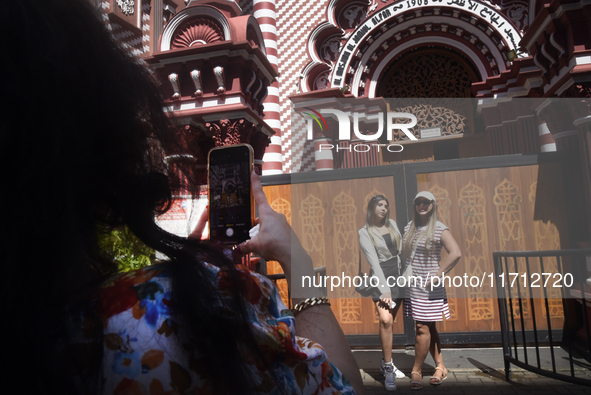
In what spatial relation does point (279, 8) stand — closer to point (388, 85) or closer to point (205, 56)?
point (388, 85)

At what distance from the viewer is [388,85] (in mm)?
8305

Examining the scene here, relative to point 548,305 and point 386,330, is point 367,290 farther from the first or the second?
point 548,305

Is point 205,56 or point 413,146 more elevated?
point 205,56

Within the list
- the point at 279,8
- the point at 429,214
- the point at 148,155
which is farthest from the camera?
the point at 279,8

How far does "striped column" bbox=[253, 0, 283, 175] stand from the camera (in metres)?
8.83

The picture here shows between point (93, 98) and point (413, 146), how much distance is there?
7.80 m

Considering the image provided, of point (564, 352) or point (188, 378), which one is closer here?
point (188, 378)

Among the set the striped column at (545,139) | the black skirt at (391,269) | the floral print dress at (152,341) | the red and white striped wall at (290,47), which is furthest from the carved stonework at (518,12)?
the floral print dress at (152,341)

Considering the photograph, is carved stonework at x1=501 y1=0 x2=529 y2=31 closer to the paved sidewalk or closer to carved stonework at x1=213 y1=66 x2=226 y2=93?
carved stonework at x1=213 y1=66 x2=226 y2=93

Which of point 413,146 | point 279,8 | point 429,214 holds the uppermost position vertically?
point 279,8

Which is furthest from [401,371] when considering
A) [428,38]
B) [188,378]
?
[428,38]

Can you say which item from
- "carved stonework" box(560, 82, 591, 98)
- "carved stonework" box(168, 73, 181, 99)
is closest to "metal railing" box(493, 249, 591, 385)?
"carved stonework" box(560, 82, 591, 98)

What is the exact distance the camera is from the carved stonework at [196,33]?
16.4 ft

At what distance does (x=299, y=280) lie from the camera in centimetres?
90
